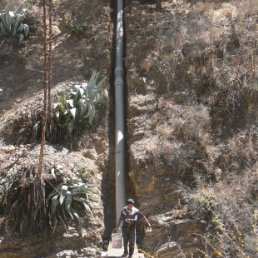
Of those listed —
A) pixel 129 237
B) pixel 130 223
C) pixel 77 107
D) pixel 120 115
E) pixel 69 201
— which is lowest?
pixel 129 237

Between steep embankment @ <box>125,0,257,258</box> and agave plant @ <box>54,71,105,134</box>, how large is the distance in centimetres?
102

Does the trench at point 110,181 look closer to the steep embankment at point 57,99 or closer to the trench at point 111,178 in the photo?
the trench at point 111,178

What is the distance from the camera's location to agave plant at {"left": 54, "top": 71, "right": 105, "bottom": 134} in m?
9.31

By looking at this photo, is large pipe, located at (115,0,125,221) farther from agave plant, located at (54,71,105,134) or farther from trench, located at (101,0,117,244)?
agave plant, located at (54,71,105,134)

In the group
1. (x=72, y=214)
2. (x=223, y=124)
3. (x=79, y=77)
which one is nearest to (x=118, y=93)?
(x=79, y=77)

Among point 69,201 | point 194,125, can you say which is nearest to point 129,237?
point 69,201

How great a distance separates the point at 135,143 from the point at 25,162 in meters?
2.57

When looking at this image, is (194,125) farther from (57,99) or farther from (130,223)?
(57,99)

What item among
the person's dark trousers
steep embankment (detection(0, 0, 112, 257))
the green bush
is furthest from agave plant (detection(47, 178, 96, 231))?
the person's dark trousers

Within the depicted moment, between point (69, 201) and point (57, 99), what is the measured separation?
3.21 metres

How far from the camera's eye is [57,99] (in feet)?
33.1

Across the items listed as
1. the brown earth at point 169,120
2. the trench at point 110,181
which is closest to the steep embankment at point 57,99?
the brown earth at point 169,120

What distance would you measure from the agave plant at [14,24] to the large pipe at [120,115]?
299cm

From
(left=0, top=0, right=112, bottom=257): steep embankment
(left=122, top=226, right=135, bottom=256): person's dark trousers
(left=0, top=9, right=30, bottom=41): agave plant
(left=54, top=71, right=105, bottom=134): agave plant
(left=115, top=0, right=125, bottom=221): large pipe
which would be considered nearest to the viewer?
(left=122, top=226, right=135, bottom=256): person's dark trousers
